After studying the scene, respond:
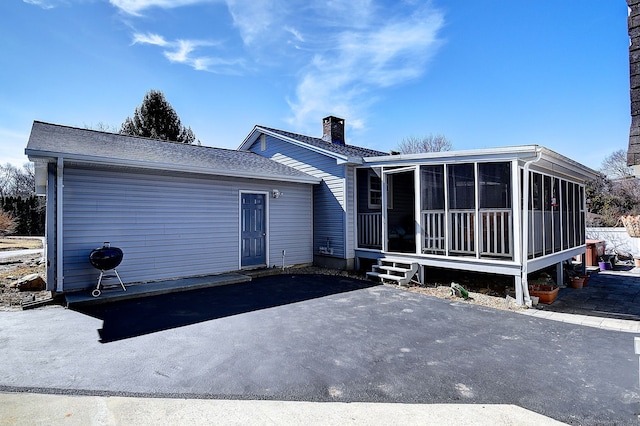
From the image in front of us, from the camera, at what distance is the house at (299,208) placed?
6.17 m

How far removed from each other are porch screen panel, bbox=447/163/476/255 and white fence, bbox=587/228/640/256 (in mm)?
9630

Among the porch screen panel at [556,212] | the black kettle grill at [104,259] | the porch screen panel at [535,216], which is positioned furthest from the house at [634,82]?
the black kettle grill at [104,259]

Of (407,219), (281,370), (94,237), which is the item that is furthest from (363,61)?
(281,370)

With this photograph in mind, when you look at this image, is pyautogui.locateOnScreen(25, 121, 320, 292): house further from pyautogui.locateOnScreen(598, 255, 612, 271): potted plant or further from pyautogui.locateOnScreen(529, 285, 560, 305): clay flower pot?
pyautogui.locateOnScreen(598, 255, 612, 271): potted plant

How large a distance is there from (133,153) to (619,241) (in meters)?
17.1

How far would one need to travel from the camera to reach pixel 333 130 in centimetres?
1254

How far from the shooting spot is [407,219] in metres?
10.6

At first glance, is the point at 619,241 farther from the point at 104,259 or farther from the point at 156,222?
the point at 104,259

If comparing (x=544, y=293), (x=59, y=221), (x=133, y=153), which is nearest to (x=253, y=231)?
(x=133, y=153)

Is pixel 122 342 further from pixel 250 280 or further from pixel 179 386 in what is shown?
pixel 250 280

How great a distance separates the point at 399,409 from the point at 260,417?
1141 millimetres

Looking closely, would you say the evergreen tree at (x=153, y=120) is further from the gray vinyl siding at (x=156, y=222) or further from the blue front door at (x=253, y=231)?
the gray vinyl siding at (x=156, y=222)

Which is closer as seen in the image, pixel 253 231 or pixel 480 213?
pixel 480 213

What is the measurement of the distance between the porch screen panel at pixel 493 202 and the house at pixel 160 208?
4.74 metres
